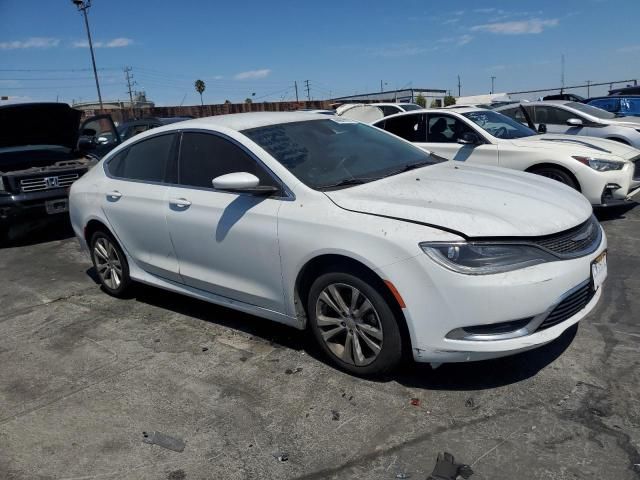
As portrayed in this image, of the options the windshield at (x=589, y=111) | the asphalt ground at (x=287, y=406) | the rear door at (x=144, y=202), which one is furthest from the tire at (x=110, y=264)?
the windshield at (x=589, y=111)

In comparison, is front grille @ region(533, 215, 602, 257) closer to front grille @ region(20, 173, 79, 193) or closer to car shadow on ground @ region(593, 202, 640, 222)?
car shadow on ground @ region(593, 202, 640, 222)

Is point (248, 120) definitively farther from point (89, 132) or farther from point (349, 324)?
point (89, 132)

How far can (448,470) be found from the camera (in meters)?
2.59

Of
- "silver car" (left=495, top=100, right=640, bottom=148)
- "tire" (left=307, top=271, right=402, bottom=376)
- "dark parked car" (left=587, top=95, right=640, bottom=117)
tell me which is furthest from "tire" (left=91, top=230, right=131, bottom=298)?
"dark parked car" (left=587, top=95, right=640, bottom=117)

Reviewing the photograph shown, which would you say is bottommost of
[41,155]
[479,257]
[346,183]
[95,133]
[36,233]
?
[36,233]

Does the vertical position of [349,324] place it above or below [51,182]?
below

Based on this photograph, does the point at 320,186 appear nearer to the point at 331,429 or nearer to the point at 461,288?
the point at 461,288

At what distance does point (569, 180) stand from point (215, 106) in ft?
111

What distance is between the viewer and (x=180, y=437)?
304cm

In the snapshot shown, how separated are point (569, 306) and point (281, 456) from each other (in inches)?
69.4

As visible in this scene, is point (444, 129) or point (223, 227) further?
point (444, 129)

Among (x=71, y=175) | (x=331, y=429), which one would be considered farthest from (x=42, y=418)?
(x=71, y=175)

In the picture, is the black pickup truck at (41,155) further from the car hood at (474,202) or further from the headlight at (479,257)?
the headlight at (479,257)

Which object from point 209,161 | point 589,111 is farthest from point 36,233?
point 589,111
